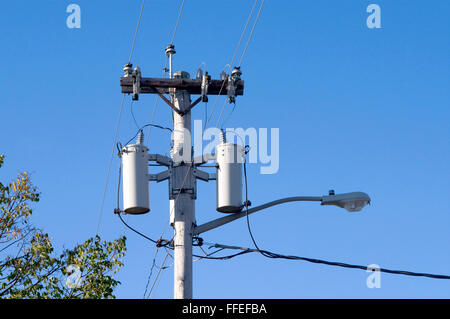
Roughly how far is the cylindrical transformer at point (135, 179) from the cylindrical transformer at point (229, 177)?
1344 mm

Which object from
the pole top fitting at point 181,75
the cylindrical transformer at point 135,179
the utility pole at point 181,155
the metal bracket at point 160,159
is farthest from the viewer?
the pole top fitting at point 181,75

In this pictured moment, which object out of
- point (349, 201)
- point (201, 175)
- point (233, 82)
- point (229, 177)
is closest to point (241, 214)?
point (229, 177)

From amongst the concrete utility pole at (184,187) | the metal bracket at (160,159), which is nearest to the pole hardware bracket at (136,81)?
the concrete utility pole at (184,187)

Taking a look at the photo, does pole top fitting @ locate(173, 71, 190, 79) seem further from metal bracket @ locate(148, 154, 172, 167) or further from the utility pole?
metal bracket @ locate(148, 154, 172, 167)

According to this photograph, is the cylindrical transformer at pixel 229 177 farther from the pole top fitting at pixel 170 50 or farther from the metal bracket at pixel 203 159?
the pole top fitting at pixel 170 50

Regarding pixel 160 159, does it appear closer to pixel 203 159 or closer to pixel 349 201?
pixel 203 159

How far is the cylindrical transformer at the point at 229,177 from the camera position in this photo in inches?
693

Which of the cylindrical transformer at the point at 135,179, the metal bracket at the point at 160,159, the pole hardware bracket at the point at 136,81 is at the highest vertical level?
the pole hardware bracket at the point at 136,81

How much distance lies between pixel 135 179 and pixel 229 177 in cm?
173

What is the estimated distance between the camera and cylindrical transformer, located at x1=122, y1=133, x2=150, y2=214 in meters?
17.5

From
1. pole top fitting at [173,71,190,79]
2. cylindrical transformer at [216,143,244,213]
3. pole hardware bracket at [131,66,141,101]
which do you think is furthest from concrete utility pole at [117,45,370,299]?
pole hardware bracket at [131,66,141,101]
